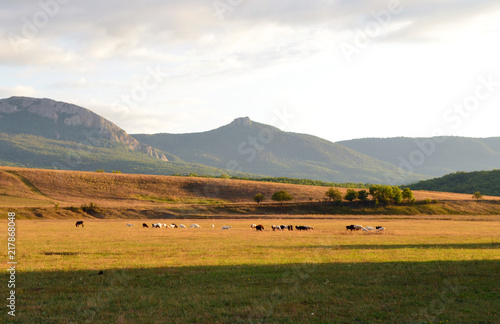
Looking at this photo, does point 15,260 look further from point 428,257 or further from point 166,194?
point 166,194

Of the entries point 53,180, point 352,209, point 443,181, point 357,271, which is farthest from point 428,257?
point 443,181

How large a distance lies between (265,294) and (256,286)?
1.37 m

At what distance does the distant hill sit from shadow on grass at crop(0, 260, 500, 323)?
505 ft

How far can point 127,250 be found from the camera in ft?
91.0

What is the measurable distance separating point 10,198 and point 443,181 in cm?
17301

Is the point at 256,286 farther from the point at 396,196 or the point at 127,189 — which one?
the point at 127,189

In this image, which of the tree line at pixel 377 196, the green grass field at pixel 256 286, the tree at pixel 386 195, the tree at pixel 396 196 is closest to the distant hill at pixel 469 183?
the tree line at pixel 377 196

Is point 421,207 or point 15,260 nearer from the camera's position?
point 15,260

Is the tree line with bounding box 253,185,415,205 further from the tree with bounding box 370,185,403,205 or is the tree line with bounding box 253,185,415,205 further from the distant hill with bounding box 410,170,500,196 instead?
the distant hill with bounding box 410,170,500,196

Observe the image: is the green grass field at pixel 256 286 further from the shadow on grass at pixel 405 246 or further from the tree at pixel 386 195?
the tree at pixel 386 195

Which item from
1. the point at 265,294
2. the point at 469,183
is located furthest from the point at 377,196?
the point at 265,294

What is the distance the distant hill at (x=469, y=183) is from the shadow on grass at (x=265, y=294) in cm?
15379

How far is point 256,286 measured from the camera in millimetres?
16453

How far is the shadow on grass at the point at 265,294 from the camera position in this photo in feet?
40.7
